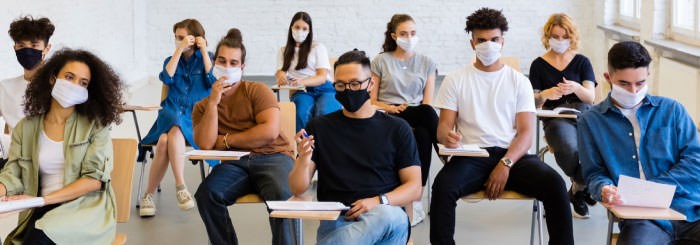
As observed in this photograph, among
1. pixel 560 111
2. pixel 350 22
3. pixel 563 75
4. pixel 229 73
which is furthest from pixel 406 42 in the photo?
pixel 350 22

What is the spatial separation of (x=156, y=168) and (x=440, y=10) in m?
7.00

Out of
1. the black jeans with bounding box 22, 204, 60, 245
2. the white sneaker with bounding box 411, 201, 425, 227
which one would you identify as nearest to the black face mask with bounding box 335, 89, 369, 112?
the black jeans with bounding box 22, 204, 60, 245

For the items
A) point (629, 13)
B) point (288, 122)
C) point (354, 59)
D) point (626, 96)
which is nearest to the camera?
point (626, 96)

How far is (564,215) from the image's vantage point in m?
3.73

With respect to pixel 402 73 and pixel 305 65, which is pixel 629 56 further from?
pixel 305 65

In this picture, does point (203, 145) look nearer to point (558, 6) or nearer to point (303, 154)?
point (303, 154)

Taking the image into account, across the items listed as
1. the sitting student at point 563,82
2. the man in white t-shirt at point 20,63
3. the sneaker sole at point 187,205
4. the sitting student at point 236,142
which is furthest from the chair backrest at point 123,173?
the sitting student at point 563,82

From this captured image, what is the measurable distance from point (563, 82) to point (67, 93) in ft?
9.75

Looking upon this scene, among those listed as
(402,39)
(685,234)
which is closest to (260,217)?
(402,39)

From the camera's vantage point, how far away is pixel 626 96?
3289 mm

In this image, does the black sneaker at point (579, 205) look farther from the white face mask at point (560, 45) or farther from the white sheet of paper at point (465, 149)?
the white sheet of paper at point (465, 149)

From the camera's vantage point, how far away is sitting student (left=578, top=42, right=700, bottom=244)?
3154mm

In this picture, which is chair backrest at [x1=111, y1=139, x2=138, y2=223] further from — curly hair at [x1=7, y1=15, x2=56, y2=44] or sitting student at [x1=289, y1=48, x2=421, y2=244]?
curly hair at [x1=7, y1=15, x2=56, y2=44]

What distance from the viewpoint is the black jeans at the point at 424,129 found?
15.9 feet
